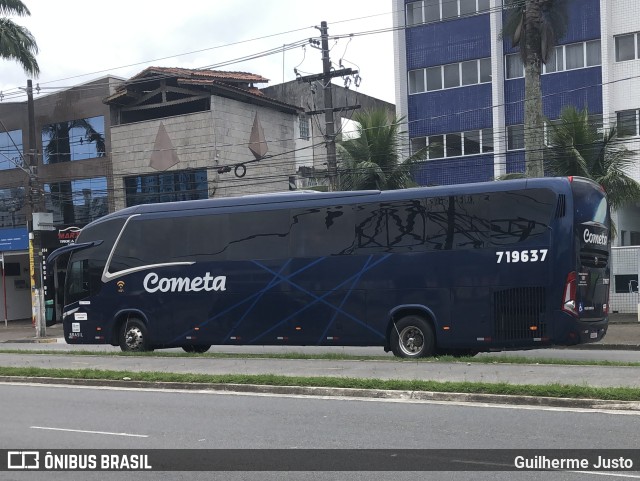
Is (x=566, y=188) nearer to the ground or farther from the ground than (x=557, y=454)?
farther from the ground

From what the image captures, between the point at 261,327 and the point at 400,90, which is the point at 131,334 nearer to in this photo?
→ the point at 261,327

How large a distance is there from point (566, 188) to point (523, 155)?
66.8 feet

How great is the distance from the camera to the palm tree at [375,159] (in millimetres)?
29672

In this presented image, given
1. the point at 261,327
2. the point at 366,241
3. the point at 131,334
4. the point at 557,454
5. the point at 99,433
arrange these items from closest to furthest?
the point at 557,454, the point at 99,433, the point at 366,241, the point at 261,327, the point at 131,334

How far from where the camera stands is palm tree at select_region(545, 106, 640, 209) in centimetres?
2567

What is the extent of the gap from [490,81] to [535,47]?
12.1 meters

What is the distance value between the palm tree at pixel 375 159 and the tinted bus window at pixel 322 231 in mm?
11444

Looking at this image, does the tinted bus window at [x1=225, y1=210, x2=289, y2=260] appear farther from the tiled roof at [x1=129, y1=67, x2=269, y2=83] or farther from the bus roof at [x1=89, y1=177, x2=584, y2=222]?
the tiled roof at [x1=129, y1=67, x2=269, y2=83]

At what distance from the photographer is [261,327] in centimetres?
1903

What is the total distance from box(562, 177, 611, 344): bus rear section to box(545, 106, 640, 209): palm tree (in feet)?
31.1

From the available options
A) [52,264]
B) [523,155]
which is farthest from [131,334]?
[523,155]

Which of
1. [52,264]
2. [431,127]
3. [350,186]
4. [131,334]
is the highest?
[431,127]

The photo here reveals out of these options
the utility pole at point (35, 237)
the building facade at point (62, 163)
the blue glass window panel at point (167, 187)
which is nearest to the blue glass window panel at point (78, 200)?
the building facade at point (62, 163)

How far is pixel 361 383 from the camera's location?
40.9 ft
